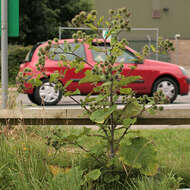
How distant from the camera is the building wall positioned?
137 ft

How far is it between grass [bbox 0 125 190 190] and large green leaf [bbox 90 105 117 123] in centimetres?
28

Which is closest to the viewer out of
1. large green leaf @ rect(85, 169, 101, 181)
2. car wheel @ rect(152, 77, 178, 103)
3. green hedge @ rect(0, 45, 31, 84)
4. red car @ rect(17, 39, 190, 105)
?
large green leaf @ rect(85, 169, 101, 181)

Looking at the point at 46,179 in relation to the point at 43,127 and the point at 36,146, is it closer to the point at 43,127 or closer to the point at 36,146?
the point at 36,146

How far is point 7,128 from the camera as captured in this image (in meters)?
3.64

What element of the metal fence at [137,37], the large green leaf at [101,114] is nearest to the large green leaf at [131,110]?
the large green leaf at [101,114]

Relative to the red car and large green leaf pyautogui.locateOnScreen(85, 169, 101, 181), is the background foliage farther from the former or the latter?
large green leaf pyautogui.locateOnScreen(85, 169, 101, 181)

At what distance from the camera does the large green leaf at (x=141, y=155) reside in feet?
9.89

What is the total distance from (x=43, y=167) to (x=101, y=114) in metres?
0.61

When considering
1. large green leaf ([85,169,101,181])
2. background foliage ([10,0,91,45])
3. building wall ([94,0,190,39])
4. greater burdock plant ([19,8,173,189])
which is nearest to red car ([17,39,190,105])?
greater burdock plant ([19,8,173,189])

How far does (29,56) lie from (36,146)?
25.6 ft

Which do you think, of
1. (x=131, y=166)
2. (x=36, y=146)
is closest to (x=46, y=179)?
(x=36, y=146)

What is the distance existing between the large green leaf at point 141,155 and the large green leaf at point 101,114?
240 mm

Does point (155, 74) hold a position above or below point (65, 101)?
above

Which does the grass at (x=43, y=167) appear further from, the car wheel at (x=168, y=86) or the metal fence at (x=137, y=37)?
the car wheel at (x=168, y=86)
